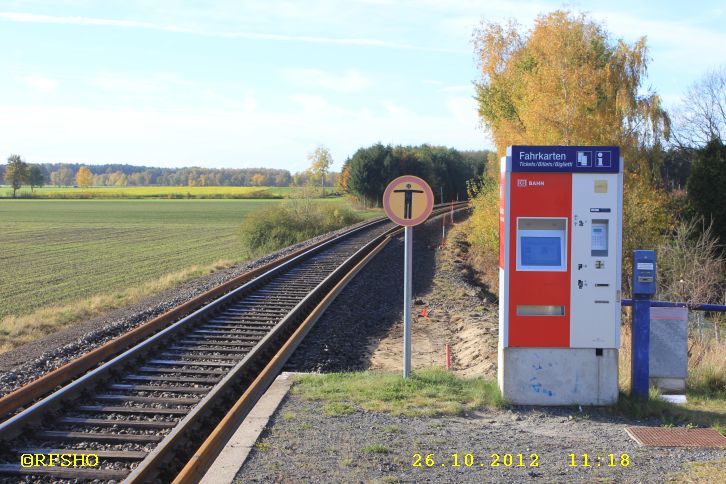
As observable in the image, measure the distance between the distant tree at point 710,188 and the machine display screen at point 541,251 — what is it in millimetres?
22257

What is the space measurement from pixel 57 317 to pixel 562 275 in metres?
12.8

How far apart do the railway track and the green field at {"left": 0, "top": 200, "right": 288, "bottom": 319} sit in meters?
9.68

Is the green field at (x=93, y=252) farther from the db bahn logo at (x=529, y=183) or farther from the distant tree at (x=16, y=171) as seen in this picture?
the distant tree at (x=16, y=171)

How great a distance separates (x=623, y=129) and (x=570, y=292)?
19.8m

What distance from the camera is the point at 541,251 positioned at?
7410 millimetres

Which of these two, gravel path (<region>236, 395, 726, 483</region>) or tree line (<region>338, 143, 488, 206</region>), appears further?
tree line (<region>338, 143, 488, 206</region>)

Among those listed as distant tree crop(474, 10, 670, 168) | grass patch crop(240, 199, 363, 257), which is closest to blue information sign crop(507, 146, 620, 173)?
distant tree crop(474, 10, 670, 168)

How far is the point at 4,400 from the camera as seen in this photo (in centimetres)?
723

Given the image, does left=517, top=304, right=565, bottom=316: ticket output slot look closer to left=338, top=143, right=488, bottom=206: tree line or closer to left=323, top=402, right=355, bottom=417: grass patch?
left=323, top=402, right=355, bottom=417: grass patch

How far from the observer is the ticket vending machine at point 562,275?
23.9 feet

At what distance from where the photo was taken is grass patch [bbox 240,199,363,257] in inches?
1421

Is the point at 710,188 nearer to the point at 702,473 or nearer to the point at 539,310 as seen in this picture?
the point at 539,310

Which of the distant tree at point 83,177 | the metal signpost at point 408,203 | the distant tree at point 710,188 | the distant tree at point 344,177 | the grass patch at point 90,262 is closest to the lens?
the metal signpost at point 408,203

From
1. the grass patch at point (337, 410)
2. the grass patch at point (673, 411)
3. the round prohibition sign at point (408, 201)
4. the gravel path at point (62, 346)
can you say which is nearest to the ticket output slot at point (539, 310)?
the grass patch at point (673, 411)
